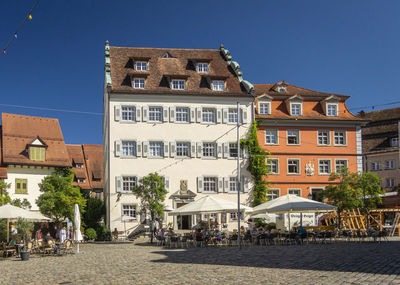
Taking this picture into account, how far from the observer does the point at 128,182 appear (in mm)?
41031

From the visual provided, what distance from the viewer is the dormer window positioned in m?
42.4

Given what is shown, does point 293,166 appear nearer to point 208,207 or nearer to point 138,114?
point 138,114

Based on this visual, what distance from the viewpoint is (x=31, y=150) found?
42.6 m

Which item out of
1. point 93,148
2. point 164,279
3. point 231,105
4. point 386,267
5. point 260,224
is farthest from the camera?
point 93,148

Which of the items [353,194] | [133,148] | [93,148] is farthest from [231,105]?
[93,148]

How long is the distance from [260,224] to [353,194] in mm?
7359

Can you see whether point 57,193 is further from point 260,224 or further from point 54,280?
point 54,280

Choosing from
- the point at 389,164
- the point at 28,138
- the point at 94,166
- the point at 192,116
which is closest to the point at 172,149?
the point at 192,116

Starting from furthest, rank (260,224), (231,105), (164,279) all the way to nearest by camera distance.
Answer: (231,105), (260,224), (164,279)

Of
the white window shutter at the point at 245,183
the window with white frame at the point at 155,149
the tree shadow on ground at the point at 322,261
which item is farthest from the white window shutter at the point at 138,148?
the tree shadow on ground at the point at 322,261

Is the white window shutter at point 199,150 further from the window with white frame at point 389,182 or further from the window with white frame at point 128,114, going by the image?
the window with white frame at point 389,182

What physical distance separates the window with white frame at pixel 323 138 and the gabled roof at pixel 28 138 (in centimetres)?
2092

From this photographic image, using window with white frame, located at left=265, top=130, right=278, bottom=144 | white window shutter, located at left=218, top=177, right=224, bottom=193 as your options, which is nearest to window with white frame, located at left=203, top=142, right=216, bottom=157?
white window shutter, located at left=218, top=177, right=224, bottom=193

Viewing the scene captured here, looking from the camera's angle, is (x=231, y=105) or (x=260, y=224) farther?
(x=231, y=105)
